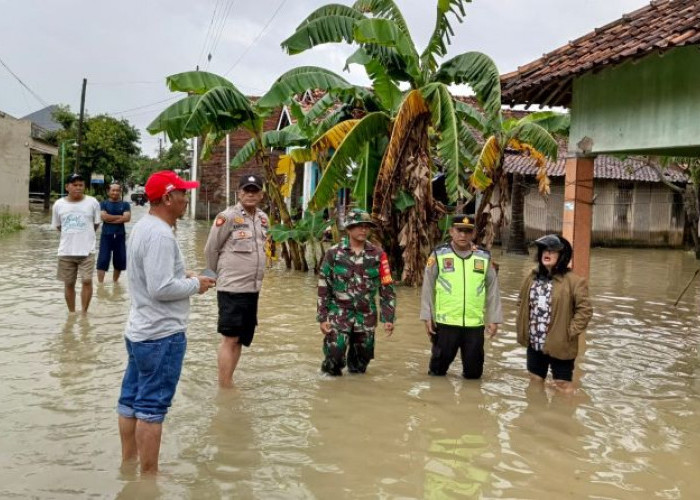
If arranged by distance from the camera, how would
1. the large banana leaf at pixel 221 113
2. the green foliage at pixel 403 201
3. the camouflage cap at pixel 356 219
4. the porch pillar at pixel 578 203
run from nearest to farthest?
the camouflage cap at pixel 356 219 < the porch pillar at pixel 578 203 < the large banana leaf at pixel 221 113 < the green foliage at pixel 403 201

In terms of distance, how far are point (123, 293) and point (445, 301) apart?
648 centimetres

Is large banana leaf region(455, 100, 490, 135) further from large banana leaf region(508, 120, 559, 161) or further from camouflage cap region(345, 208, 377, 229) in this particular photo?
camouflage cap region(345, 208, 377, 229)

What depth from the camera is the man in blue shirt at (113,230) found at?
11.0 metres

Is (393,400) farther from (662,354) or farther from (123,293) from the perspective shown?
(123,293)

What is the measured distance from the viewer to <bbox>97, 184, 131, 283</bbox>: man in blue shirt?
10987 millimetres

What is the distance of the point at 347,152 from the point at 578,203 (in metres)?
4.27

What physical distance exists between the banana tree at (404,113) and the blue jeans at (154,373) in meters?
7.32

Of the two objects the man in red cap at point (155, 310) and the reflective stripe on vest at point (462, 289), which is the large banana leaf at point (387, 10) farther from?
the man in red cap at point (155, 310)

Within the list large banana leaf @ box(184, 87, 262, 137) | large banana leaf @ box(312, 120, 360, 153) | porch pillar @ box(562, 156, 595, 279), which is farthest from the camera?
large banana leaf @ box(312, 120, 360, 153)

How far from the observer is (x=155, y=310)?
4098 mm

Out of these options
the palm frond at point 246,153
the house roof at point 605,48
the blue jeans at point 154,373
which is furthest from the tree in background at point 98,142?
the blue jeans at point 154,373

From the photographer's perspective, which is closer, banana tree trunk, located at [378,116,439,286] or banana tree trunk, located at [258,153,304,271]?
banana tree trunk, located at [378,116,439,286]

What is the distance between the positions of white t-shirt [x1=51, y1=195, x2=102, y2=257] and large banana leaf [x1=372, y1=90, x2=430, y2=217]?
4.80 m

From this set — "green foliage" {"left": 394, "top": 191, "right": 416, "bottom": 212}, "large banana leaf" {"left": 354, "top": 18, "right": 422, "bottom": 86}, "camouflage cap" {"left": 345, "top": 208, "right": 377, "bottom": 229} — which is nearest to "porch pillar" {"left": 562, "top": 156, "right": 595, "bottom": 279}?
"large banana leaf" {"left": 354, "top": 18, "right": 422, "bottom": 86}
